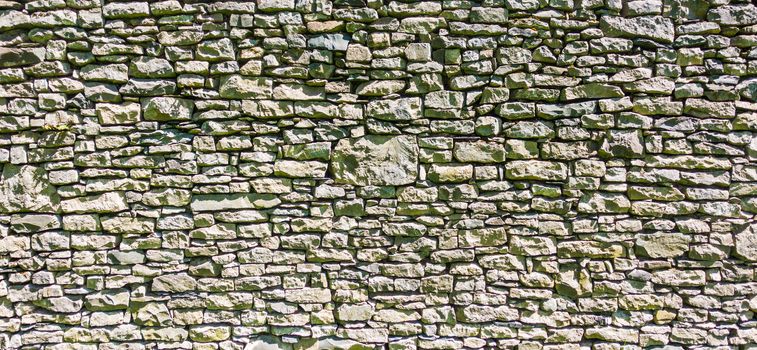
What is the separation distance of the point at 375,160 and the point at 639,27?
1796mm

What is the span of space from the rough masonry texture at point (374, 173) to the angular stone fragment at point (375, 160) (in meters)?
0.01

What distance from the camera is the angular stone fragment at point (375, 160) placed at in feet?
9.30

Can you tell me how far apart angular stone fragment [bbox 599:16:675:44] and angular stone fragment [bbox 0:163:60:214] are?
138 inches

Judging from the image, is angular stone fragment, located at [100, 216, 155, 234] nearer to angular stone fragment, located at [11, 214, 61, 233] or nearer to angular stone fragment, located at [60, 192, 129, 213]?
angular stone fragment, located at [60, 192, 129, 213]

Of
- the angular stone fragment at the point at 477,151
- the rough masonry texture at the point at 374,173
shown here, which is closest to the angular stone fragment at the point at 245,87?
the rough masonry texture at the point at 374,173

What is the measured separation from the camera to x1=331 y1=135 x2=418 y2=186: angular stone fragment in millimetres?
2834

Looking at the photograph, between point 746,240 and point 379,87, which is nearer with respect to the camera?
point 379,87

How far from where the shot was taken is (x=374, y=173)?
9.36 feet

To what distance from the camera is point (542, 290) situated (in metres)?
2.94

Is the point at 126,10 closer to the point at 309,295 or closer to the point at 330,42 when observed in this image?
the point at 330,42

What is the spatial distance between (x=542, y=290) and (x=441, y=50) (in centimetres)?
162

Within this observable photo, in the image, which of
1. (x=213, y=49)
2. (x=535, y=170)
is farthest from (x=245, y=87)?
(x=535, y=170)

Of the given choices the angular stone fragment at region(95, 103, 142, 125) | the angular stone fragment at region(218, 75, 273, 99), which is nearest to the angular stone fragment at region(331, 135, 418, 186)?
the angular stone fragment at region(218, 75, 273, 99)

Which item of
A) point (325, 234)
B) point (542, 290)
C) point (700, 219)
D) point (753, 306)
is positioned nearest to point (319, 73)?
point (325, 234)
